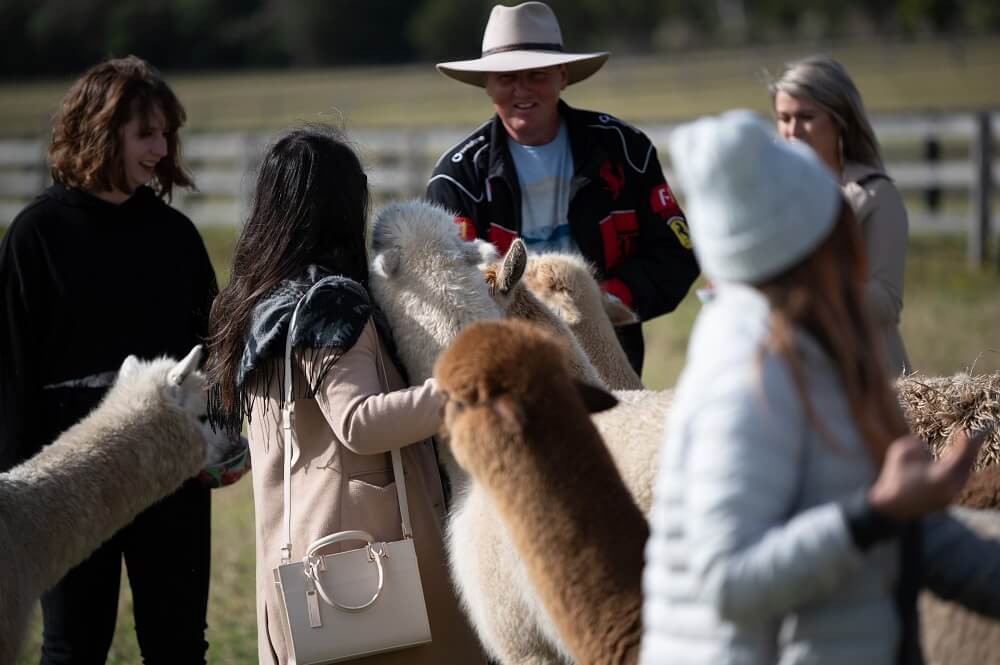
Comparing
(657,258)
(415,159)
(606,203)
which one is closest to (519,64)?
(606,203)

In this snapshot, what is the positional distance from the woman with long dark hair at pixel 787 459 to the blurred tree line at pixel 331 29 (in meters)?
59.2

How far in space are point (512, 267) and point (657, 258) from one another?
3.86 feet

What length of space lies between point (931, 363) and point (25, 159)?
14.9 metres

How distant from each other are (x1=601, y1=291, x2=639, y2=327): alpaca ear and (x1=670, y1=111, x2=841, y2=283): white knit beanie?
7.80 feet

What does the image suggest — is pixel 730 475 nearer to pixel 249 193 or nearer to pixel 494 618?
pixel 494 618

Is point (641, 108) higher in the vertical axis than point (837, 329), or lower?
lower

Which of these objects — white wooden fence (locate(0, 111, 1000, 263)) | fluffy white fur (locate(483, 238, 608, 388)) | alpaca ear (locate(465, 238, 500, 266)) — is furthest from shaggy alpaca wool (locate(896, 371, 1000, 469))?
white wooden fence (locate(0, 111, 1000, 263))

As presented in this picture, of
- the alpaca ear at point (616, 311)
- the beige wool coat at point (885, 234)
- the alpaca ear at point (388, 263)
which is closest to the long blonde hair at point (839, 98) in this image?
the beige wool coat at point (885, 234)

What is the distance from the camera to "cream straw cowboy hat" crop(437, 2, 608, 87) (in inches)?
170

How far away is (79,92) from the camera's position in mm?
3898

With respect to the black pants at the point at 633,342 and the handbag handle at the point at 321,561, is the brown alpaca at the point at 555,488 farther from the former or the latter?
the black pants at the point at 633,342

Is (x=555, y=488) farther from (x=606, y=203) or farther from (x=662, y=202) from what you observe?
(x=662, y=202)

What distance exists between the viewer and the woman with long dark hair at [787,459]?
5.32 feet

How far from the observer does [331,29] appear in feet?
216
